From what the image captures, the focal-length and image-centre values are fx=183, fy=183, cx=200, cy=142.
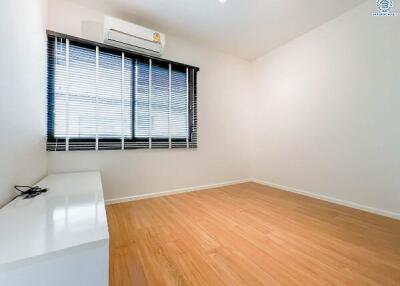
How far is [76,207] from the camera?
1.08m

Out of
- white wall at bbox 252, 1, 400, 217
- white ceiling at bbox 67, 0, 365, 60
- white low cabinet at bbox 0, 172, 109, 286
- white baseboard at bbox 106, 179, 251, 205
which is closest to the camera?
white low cabinet at bbox 0, 172, 109, 286

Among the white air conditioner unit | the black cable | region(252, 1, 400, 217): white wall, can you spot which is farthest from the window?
region(252, 1, 400, 217): white wall

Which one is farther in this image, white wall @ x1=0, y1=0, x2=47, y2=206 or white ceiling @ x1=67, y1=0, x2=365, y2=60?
white ceiling @ x1=67, y1=0, x2=365, y2=60

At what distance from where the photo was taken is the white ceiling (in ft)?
7.40

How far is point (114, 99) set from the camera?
247 centimetres

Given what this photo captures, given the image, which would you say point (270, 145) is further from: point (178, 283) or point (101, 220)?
point (101, 220)

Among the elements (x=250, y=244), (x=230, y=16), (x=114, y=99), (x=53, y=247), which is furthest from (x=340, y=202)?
(x=114, y=99)

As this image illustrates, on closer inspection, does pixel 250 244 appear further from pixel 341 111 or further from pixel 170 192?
pixel 341 111

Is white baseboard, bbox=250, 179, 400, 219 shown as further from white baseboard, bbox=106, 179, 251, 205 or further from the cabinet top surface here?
the cabinet top surface

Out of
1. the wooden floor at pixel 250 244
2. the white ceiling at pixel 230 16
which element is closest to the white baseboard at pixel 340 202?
the wooden floor at pixel 250 244

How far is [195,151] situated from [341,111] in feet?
7.12

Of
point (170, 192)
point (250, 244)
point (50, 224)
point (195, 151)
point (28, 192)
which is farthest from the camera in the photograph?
point (195, 151)

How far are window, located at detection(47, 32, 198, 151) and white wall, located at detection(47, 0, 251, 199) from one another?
16cm

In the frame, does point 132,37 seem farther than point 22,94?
Yes
